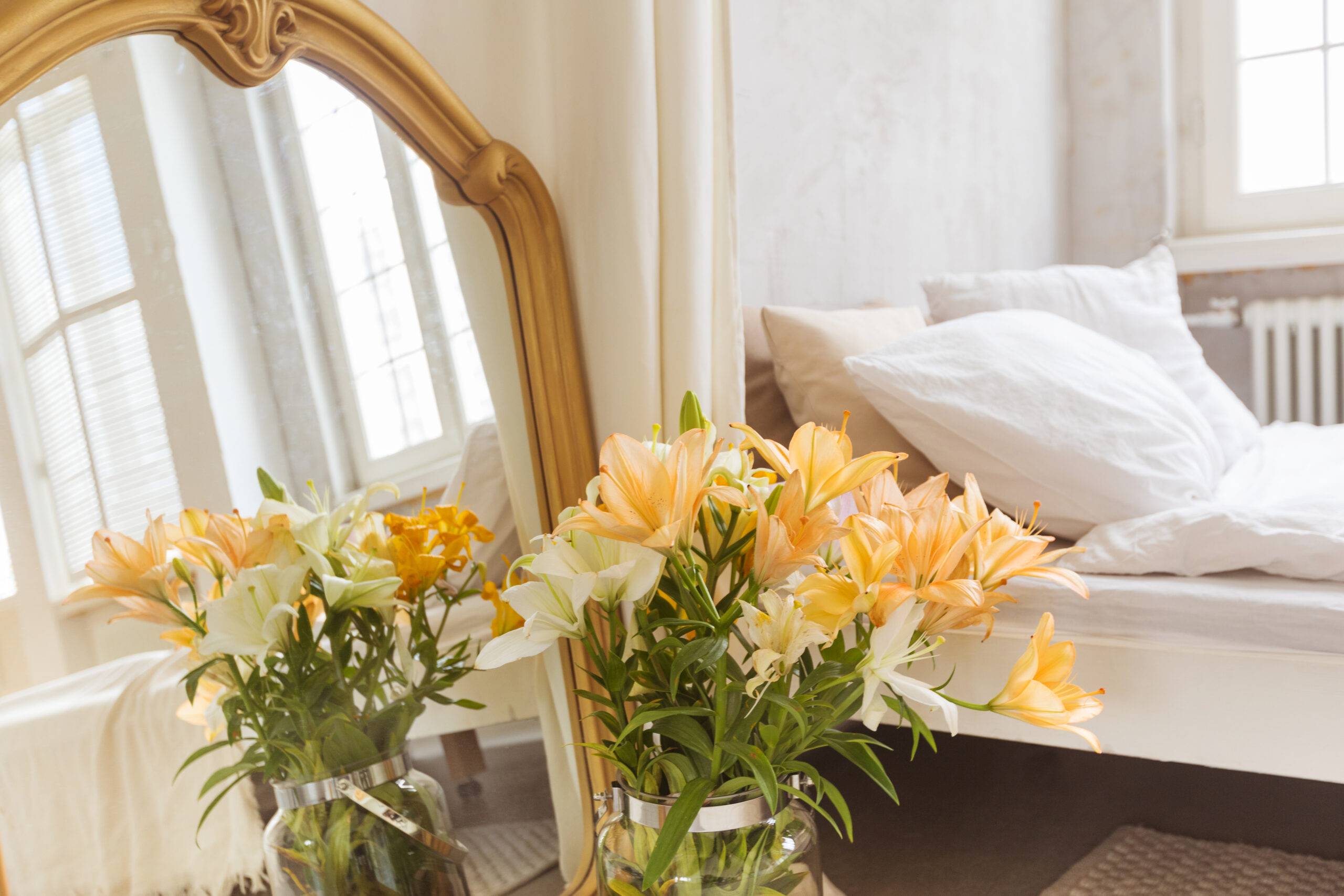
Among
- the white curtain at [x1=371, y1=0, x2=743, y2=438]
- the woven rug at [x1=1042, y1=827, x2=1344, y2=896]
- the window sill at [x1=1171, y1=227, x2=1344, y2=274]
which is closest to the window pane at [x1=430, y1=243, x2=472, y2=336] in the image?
the white curtain at [x1=371, y1=0, x2=743, y2=438]

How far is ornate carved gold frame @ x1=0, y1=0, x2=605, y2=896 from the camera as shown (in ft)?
2.49

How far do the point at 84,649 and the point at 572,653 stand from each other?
1.66 ft

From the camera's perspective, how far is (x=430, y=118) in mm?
1039

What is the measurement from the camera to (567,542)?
688mm

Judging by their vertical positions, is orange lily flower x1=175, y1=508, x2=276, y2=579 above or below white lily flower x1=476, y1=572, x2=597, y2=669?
above

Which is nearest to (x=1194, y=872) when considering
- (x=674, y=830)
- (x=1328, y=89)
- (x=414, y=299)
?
(x=674, y=830)

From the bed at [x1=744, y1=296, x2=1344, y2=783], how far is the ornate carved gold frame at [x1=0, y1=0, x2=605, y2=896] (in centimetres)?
49

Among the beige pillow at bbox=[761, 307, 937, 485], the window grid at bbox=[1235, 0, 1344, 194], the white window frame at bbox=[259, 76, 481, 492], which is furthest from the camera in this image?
the window grid at bbox=[1235, 0, 1344, 194]

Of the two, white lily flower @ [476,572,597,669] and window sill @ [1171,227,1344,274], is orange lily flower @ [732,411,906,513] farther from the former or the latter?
window sill @ [1171,227,1344,274]

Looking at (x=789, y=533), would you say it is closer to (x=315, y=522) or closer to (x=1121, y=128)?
(x=315, y=522)

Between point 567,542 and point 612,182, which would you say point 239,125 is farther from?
point 567,542

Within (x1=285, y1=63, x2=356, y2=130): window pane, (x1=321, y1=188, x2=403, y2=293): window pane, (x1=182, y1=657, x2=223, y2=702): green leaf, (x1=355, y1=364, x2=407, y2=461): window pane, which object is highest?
(x1=285, y1=63, x2=356, y2=130): window pane

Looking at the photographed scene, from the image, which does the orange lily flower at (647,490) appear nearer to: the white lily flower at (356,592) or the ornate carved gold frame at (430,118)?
the white lily flower at (356,592)

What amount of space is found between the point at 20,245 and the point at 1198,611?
43.9 inches
